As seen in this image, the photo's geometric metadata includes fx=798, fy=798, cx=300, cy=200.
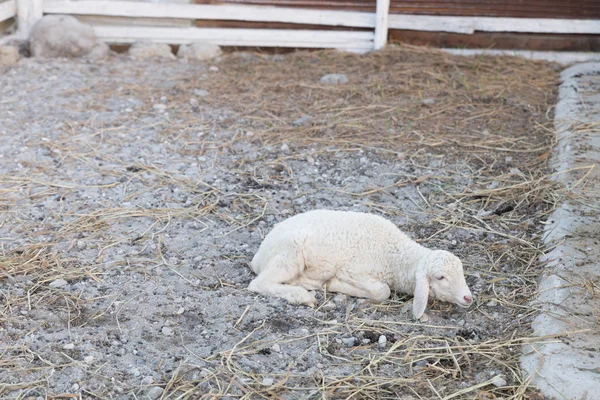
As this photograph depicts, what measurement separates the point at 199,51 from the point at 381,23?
2.14 m

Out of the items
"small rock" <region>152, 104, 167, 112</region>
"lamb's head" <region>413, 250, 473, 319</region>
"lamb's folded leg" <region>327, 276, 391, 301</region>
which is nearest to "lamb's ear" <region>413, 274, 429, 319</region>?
"lamb's head" <region>413, 250, 473, 319</region>

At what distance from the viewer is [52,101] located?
7.78 m

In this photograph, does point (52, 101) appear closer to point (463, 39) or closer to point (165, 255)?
point (165, 255)

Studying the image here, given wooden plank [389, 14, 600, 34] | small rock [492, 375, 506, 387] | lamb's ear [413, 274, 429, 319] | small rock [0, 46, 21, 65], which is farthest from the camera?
wooden plank [389, 14, 600, 34]

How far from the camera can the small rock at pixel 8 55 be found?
28.3ft

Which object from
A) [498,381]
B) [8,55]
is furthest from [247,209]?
[8,55]

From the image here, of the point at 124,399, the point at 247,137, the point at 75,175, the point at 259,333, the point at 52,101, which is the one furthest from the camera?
the point at 52,101

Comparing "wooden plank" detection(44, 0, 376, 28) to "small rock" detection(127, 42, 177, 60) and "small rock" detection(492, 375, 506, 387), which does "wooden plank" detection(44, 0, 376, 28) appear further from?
"small rock" detection(492, 375, 506, 387)

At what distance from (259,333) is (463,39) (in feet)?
20.1

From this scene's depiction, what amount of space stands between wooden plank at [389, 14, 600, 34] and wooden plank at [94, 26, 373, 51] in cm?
52

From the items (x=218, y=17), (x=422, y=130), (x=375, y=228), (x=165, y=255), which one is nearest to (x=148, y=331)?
(x=165, y=255)

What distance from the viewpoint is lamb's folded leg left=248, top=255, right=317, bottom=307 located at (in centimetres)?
459

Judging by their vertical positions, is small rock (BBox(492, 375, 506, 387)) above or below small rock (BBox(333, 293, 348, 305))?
above

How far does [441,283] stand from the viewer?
4516 millimetres
